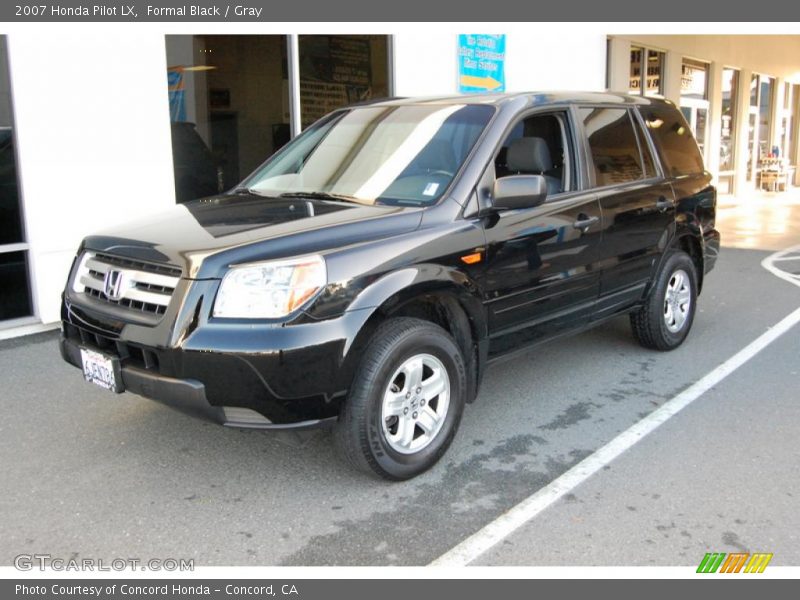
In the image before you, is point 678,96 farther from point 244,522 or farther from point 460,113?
point 244,522

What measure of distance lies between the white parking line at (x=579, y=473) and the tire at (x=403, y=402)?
0.55m

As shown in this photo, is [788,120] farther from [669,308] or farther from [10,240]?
[10,240]

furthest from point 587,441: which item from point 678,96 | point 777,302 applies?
point 678,96

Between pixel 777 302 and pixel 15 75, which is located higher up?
pixel 15 75

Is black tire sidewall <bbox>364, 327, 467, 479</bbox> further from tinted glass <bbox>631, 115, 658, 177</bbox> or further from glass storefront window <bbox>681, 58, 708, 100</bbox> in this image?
glass storefront window <bbox>681, 58, 708, 100</bbox>

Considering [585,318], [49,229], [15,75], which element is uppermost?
[15,75]

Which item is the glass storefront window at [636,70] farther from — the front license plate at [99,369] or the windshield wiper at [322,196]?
the front license plate at [99,369]

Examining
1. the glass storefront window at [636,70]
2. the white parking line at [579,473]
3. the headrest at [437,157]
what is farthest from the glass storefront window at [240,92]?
the glass storefront window at [636,70]

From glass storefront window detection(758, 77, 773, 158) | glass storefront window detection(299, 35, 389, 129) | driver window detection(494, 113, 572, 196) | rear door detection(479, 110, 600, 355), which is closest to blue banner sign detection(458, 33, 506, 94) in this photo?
glass storefront window detection(299, 35, 389, 129)

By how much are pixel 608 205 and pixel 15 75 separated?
15.3ft

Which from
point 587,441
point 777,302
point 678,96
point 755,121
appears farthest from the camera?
point 755,121

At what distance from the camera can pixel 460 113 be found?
4414 mm

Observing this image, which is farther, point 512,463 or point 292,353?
point 512,463

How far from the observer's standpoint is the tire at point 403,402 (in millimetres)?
3453
